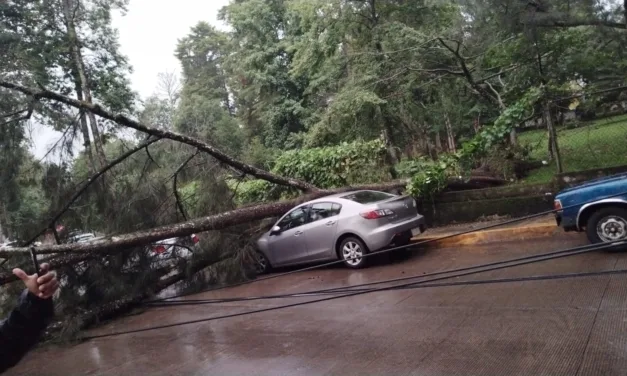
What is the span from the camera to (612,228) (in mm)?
6770

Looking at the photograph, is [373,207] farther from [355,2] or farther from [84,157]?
[355,2]

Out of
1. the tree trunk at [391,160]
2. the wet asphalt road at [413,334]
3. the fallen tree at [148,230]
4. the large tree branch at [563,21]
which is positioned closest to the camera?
the wet asphalt road at [413,334]

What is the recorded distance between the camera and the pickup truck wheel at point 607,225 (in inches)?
264

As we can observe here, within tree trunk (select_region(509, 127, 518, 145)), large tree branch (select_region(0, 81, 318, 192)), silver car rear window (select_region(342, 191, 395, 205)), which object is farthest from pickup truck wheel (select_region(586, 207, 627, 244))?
large tree branch (select_region(0, 81, 318, 192))

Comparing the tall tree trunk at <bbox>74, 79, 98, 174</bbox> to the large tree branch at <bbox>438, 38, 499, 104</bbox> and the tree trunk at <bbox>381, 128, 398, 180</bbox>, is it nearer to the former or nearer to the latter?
the tree trunk at <bbox>381, 128, 398, 180</bbox>

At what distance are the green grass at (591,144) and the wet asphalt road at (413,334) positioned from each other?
3.13 metres

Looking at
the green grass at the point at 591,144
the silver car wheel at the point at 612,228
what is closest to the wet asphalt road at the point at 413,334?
the silver car wheel at the point at 612,228

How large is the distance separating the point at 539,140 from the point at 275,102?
20.0m

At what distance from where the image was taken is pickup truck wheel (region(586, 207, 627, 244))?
6699 millimetres

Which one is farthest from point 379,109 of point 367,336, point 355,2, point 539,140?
point 367,336

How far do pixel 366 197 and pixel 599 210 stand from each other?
4.09 m

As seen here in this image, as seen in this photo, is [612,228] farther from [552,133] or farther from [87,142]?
[87,142]

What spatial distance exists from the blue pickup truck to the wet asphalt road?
1.12ft

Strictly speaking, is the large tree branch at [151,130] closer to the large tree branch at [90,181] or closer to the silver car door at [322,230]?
the large tree branch at [90,181]
